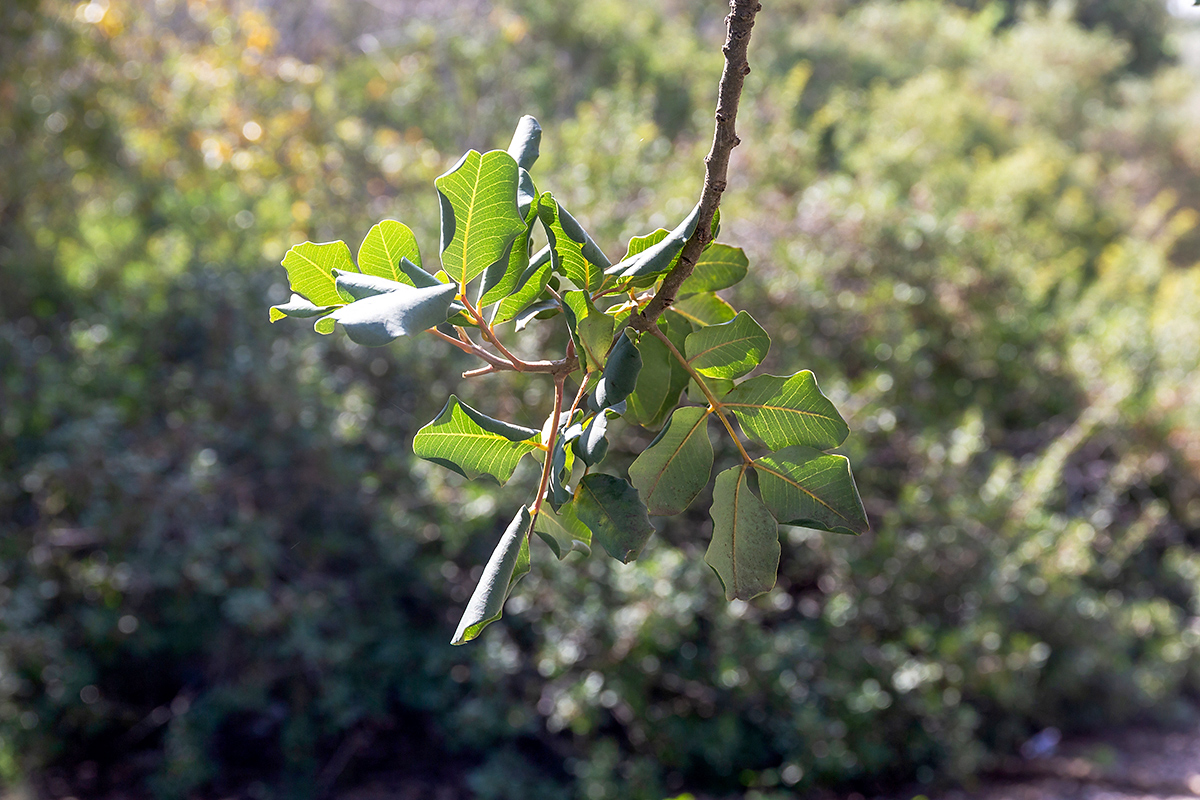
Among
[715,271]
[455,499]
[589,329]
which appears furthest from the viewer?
[455,499]

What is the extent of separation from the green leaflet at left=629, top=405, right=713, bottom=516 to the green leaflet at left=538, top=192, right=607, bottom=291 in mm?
133

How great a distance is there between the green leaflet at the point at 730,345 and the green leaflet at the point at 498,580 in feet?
0.62

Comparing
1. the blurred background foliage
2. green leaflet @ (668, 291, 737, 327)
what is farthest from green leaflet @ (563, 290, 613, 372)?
the blurred background foliage

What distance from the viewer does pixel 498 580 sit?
639mm

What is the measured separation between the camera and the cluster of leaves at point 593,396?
657mm

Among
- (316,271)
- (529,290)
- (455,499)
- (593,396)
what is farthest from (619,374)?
(455,499)

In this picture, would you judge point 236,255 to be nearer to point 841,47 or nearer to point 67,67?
point 67,67

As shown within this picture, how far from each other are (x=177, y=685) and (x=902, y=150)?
16.2 ft

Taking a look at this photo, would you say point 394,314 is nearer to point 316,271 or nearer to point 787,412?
point 316,271

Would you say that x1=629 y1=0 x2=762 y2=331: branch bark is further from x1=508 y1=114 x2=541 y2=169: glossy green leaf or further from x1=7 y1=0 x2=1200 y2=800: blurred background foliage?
x1=7 y1=0 x2=1200 y2=800: blurred background foliage

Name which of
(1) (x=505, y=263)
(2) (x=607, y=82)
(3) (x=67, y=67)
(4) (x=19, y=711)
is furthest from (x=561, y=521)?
(2) (x=607, y=82)

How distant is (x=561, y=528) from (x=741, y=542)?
0.15m

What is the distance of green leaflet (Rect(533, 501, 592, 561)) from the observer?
71 centimetres

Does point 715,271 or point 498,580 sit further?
point 715,271
